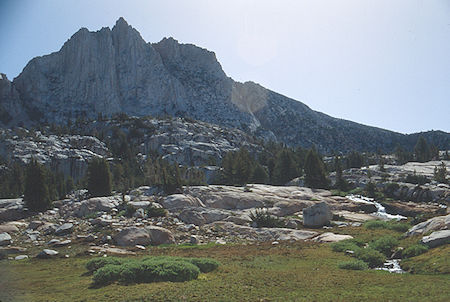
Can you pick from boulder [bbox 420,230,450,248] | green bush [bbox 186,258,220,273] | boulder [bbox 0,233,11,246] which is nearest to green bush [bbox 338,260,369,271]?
boulder [bbox 420,230,450,248]

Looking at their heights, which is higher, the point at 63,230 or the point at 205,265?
the point at 205,265

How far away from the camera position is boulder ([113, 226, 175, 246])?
28.3m

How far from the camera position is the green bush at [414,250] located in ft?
70.7

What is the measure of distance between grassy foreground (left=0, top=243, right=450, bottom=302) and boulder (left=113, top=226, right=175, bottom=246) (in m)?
6.23

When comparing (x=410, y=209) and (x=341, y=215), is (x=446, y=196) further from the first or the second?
(x=341, y=215)

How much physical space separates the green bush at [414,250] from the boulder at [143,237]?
20.1m

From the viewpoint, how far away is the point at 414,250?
21.8 meters

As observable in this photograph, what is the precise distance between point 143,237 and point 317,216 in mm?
23340

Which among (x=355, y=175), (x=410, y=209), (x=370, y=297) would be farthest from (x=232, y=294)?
(x=355, y=175)

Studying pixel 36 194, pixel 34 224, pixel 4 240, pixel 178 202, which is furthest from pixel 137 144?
pixel 4 240

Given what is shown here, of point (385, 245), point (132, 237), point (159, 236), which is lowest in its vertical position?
point (159, 236)

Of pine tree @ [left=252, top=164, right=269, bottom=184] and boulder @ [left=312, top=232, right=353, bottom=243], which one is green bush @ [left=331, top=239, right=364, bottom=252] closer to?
boulder @ [left=312, top=232, right=353, bottom=243]

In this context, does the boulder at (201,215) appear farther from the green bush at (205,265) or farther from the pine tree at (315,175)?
the pine tree at (315,175)

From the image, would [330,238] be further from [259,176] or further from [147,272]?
[259,176]
